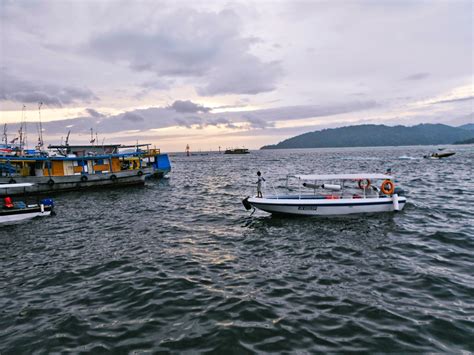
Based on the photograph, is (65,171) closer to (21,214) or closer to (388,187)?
(21,214)

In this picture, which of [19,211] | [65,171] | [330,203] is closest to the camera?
[330,203]

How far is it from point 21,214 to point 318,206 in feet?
69.3

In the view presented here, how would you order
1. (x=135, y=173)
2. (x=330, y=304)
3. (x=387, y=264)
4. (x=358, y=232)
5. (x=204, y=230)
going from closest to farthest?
1. (x=330, y=304)
2. (x=387, y=264)
3. (x=358, y=232)
4. (x=204, y=230)
5. (x=135, y=173)

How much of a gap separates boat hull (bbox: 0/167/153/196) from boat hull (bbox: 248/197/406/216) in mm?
27388

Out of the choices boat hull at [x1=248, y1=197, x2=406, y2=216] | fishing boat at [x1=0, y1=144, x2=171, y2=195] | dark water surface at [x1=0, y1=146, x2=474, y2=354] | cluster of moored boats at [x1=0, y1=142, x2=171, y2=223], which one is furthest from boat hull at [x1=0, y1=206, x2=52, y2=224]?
boat hull at [x1=248, y1=197, x2=406, y2=216]

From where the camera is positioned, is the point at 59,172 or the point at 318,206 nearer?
the point at 318,206

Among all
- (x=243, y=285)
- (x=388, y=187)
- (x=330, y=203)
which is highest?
(x=388, y=187)

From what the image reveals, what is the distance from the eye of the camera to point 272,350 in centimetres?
707

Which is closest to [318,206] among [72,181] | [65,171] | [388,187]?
[388,187]

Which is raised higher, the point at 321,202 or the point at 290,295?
the point at 321,202

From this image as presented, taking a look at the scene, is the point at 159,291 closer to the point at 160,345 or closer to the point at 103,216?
the point at 160,345

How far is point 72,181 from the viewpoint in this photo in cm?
3762

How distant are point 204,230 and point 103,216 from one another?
32.9ft

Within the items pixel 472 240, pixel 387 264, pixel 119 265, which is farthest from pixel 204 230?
pixel 472 240
